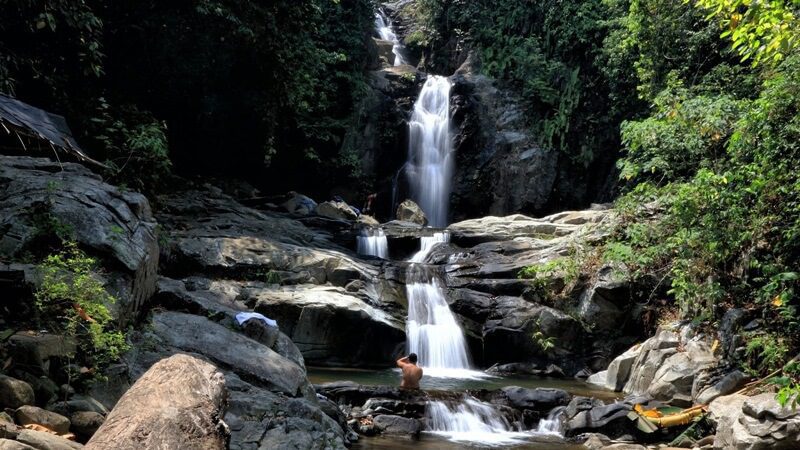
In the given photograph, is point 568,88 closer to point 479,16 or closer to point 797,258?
point 479,16

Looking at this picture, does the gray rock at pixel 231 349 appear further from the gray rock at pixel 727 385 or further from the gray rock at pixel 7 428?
the gray rock at pixel 727 385

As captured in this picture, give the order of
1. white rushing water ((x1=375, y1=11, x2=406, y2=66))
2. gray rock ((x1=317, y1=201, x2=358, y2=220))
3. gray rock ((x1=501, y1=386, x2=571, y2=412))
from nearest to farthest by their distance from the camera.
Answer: gray rock ((x1=501, y1=386, x2=571, y2=412)) → gray rock ((x1=317, y1=201, x2=358, y2=220)) → white rushing water ((x1=375, y1=11, x2=406, y2=66))

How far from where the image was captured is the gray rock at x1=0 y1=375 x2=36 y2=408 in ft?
14.5

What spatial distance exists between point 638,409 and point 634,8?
44.4 feet

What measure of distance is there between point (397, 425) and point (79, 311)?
4.75 meters

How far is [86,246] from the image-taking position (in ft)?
22.8

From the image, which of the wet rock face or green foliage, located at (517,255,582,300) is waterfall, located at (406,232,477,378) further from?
the wet rock face

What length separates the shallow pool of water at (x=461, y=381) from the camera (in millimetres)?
11531

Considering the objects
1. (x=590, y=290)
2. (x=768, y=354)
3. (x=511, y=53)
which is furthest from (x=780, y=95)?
(x=511, y=53)

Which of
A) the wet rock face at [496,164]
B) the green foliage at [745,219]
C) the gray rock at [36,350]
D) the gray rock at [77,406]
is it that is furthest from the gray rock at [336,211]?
the gray rock at [77,406]

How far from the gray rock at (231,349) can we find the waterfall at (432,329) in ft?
19.6

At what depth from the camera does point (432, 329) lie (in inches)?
576

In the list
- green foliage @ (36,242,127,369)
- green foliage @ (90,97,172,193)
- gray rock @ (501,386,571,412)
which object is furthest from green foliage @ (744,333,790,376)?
green foliage @ (90,97,172,193)

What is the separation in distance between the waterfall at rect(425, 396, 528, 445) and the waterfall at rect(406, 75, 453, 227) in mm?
14943
